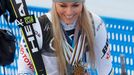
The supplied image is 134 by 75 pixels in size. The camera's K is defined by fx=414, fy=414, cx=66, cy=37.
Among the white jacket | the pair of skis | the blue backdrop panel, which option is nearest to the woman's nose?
the white jacket

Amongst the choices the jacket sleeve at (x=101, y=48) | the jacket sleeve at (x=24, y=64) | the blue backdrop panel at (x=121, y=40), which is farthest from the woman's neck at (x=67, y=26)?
the blue backdrop panel at (x=121, y=40)

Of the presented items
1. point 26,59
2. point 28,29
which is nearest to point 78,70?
point 26,59

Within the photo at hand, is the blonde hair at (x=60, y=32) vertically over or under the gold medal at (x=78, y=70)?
over

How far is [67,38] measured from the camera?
2072 mm

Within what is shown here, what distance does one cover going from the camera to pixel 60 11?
6.59 ft

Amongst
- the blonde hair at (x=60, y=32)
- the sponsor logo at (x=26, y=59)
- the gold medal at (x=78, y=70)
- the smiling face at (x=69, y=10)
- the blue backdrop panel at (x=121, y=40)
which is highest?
the smiling face at (x=69, y=10)

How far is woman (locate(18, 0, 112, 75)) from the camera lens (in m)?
2.01

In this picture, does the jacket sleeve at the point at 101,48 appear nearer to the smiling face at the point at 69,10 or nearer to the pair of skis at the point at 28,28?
the smiling face at the point at 69,10

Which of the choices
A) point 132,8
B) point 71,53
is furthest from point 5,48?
point 132,8

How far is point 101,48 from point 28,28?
54 cm

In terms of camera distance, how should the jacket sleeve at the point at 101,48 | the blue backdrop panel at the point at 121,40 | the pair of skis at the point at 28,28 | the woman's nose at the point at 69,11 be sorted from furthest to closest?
the blue backdrop panel at the point at 121,40 → the jacket sleeve at the point at 101,48 → the woman's nose at the point at 69,11 → the pair of skis at the point at 28,28

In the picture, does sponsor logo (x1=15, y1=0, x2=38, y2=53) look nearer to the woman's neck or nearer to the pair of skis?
the pair of skis

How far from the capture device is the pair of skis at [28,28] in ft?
5.71

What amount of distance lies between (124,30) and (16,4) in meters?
1.52
